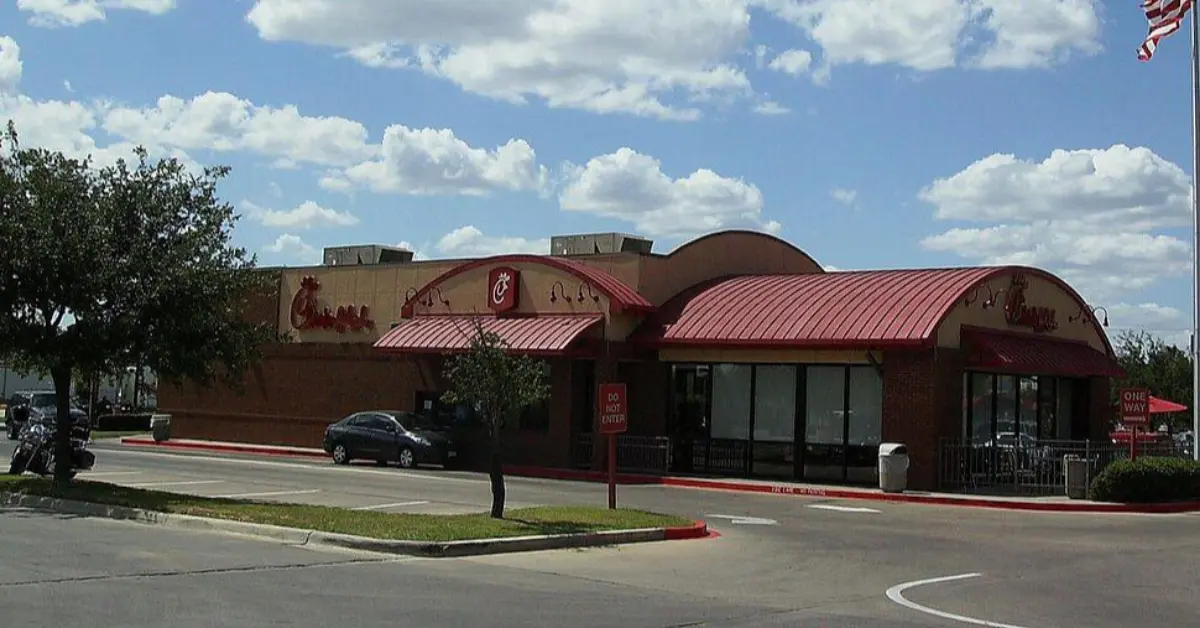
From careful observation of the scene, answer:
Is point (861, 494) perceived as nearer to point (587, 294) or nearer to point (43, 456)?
point (587, 294)

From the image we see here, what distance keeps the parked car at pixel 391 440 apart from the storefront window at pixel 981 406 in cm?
1289

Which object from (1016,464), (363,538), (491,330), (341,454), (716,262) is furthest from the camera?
(716,262)

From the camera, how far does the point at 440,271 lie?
123 ft

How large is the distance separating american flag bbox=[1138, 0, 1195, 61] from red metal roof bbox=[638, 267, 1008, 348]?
19.4 ft

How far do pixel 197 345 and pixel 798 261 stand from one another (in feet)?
71.8

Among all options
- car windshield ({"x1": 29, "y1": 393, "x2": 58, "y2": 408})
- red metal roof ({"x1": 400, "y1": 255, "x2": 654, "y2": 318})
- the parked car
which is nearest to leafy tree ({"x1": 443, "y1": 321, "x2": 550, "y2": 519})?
red metal roof ({"x1": 400, "y1": 255, "x2": 654, "y2": 318})

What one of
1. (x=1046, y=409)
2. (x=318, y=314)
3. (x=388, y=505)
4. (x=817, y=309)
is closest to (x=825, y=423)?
(x=817, y=309)

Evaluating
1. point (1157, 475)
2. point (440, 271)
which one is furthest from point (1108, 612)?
point (440, 271)

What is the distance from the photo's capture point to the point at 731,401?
3259cm

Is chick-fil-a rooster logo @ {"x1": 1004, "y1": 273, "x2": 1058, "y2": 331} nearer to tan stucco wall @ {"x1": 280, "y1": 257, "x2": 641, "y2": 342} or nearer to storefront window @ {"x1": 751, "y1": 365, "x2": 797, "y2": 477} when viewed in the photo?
storefront window @ {"x1": 751, "y1": 365, "x2": 797, "y2": 477}

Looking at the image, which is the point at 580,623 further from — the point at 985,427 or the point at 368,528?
the point at 985,427

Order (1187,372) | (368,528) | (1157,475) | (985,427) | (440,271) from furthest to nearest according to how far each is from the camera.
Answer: (1187,372)
(440,271)
(985,427)
(1157,475)
(368,528)

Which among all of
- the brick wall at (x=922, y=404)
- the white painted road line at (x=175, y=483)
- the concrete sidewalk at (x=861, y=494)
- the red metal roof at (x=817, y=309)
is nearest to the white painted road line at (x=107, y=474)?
the white painted road line at (x=175, y=483)

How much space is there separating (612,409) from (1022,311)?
15.1 m
